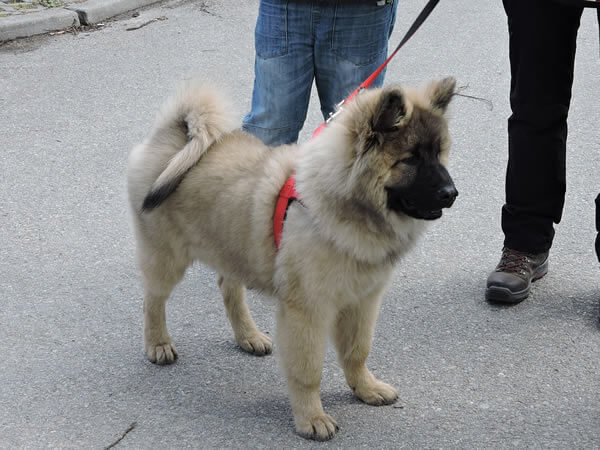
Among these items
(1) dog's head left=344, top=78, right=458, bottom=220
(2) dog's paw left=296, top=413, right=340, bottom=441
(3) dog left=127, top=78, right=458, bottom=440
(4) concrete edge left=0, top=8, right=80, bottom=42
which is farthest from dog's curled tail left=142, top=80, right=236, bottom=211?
(4) concrete edge left=0, top=8, right=80, bottom=42

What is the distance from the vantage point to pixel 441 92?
295cm

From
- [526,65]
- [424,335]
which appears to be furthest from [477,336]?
[526,65]

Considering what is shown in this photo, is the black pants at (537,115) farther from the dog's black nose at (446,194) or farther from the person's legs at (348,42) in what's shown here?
the dog's black nose at (446,194)

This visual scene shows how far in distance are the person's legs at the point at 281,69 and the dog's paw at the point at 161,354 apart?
1.05 m

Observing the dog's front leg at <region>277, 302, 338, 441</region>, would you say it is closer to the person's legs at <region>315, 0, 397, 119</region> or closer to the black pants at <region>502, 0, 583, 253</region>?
the person's legs at <region>315, 0, 397, 119</region>

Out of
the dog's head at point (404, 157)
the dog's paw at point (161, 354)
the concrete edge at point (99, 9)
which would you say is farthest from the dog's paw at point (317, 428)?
the concrete edge at point (99, 9)

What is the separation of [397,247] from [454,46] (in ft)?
16.3

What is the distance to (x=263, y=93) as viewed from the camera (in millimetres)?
3764

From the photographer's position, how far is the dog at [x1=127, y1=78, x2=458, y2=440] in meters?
2.78

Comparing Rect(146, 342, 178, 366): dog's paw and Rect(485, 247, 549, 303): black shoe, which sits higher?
Rect(485, 247, 549, 303): black shoe

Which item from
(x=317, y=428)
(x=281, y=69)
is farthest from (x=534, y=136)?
(x=317, y=428)

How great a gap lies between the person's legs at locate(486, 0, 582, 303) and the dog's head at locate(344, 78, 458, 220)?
1.14 m

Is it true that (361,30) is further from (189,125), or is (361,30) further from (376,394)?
(376,394)

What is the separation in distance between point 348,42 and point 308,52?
0.60 ft
